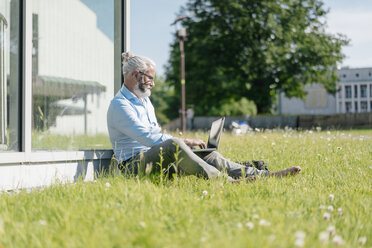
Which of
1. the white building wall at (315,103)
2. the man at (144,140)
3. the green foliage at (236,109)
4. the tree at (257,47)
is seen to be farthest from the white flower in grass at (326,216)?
the white building wall at (315,103)

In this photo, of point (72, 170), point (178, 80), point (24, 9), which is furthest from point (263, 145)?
point (178, 80)

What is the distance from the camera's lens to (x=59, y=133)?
16.9 ft

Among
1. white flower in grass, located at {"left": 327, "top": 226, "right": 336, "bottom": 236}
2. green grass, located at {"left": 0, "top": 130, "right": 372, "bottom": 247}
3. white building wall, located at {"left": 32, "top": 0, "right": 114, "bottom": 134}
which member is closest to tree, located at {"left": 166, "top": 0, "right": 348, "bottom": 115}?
white building wall, located at {"left": 32, "top": 0, "right": 114, "bottom": 134}

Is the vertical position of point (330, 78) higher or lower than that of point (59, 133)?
higher

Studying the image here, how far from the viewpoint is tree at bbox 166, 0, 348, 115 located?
1057 inches

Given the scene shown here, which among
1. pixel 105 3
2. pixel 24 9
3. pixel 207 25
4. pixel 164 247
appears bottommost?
pixel 164 247

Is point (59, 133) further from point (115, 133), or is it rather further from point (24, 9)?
point (24, 9)

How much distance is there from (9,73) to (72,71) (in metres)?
1.00

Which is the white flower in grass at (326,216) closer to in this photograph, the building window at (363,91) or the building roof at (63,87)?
the building roof at (63,87)

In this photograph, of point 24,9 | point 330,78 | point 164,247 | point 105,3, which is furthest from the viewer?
point 330,78

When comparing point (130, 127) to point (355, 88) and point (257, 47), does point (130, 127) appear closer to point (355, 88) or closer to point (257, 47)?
point (257, 47)

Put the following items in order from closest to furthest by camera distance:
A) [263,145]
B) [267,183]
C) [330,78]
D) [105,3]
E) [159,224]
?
[159,224]
[267,183]
[105,3]
[263,145]
[330,78]

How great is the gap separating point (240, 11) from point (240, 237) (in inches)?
1032

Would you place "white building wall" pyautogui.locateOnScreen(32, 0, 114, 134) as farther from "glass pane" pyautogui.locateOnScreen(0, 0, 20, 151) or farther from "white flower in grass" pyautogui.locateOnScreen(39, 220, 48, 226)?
"white flower in grass" pyautogui.locateOnScreen(39, 220, 48, 226)
